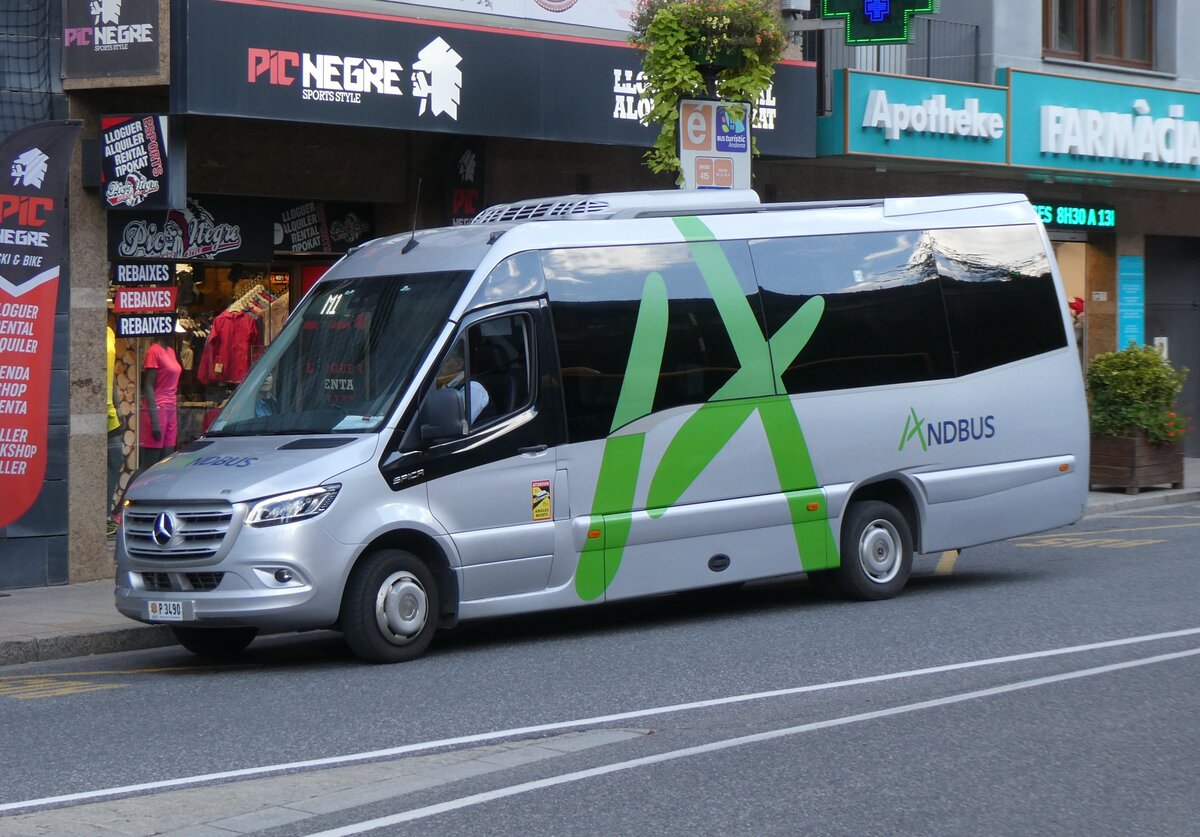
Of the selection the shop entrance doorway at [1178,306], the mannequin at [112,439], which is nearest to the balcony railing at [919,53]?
the shop entrance doorway at [1178,306]

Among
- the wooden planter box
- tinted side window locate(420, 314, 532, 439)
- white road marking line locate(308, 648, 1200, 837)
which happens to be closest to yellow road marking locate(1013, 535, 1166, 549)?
the wooden planter box

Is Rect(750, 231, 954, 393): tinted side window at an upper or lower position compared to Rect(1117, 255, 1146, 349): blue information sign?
lower

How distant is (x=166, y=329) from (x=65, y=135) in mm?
2294

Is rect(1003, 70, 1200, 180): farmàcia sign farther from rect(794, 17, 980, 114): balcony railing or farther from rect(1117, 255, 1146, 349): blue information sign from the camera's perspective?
rect(1117, 255, 1146, 349): blue information sign

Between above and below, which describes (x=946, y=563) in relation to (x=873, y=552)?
below

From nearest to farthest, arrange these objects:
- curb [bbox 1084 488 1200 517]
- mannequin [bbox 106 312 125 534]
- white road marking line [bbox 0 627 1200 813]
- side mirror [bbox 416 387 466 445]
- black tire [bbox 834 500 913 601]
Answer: white road marking line [bbox 0 627 1200 813], side mirror [bbox 416 387 466 445], black tire [bbox 834 500 913 601], mannequin [bbox 106 312 125 534], curb [bbox 1084 488 1200 517]

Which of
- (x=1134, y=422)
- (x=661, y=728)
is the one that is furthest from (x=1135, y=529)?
(x=661, y=728)

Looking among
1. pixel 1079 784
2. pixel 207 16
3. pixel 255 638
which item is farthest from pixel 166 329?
pixel 1079 784

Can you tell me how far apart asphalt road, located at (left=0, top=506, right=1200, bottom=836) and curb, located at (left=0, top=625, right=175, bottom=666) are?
0.20 m

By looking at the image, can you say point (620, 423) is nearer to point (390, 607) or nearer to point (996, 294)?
point (390, 607)

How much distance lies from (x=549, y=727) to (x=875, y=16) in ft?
37.7

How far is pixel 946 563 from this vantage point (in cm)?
1541

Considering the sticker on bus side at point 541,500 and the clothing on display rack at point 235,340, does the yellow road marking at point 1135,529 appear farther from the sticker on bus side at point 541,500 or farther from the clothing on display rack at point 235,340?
the clothing on display rack at point 235,340

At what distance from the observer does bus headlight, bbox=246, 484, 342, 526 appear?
988cm
